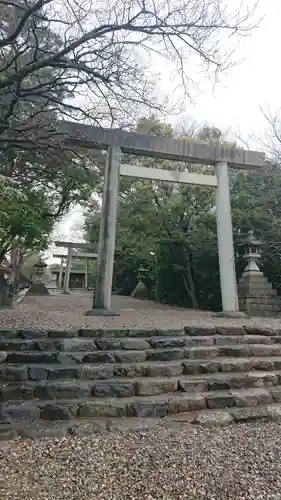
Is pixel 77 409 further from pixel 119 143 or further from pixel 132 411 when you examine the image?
pixel 119 143

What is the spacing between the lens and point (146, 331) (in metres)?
4.52

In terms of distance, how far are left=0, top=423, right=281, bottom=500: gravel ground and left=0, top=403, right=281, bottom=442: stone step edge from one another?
8 cm

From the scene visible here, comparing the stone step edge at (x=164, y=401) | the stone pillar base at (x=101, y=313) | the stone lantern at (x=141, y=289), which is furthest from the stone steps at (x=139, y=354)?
the stone lantern at (x=141, y=289)

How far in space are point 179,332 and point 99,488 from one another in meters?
2.62

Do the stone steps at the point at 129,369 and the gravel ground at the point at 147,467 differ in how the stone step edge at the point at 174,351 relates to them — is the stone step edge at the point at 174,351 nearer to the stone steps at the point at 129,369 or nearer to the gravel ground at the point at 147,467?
the stone steps at the point at 129,369

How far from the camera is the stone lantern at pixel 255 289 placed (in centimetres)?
826

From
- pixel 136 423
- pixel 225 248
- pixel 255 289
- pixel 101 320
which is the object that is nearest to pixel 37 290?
pixel 255 289

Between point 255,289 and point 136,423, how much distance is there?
5956mm

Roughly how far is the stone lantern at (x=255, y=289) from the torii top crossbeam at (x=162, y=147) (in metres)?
1.95

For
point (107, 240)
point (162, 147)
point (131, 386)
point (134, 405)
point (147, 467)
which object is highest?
point (162, 147)

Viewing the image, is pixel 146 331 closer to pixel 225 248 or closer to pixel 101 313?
pixel 101 313

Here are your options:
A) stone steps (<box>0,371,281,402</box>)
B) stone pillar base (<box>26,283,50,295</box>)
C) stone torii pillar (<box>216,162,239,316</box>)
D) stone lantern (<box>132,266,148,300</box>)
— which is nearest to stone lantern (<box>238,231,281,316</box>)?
stone torii pillar (<box>216,162,239,316</box>)

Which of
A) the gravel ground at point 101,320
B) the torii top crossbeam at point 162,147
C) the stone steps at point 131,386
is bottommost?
the stone steps at point 131,386

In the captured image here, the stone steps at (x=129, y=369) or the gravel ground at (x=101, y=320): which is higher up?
the gravel ground at (x=101, y=320)
